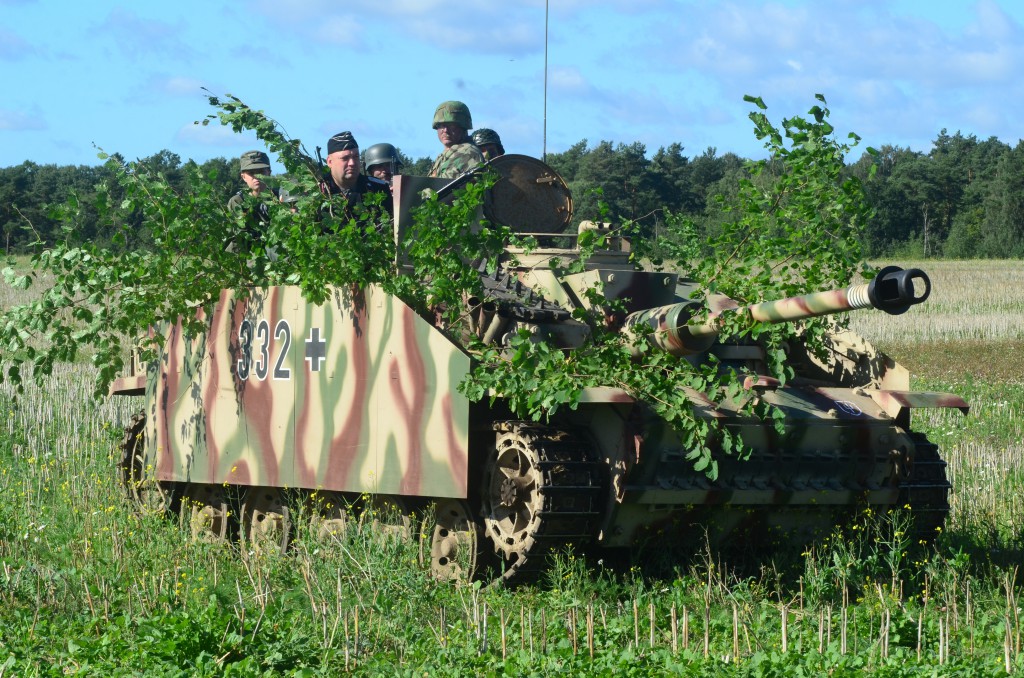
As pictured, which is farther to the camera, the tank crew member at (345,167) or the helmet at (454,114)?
the helmet at (454,114)

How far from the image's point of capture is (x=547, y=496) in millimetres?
7973

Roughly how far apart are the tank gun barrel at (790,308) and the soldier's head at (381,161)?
3524mm

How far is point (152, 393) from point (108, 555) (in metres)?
2.39

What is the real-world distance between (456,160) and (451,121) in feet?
1.57

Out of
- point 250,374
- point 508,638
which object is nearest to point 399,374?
point 250,374

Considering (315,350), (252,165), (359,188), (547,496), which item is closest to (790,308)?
(547,496)

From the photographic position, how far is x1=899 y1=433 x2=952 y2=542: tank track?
9.17 metres

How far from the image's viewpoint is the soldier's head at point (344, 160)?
10.8 m

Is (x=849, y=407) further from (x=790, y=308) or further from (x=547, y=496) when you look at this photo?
(x=547, y=496)

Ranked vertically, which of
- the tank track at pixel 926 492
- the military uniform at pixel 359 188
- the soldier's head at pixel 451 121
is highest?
the soldier's head at pixel 451 121

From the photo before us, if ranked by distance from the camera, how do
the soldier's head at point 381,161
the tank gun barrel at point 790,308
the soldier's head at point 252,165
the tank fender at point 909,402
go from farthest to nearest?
the soldier's head at point 252,165 → the soldier's head at point 381,161 → the tank fender at point 909,402 → the tank gun barrel at point 790,308

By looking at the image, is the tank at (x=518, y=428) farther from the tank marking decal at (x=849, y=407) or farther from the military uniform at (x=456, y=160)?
the military uniform at (x=456, y=160)

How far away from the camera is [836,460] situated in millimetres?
8883

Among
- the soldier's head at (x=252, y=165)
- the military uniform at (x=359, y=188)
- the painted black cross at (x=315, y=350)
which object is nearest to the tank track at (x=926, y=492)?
the painted black cross at (x=315, y=350)
